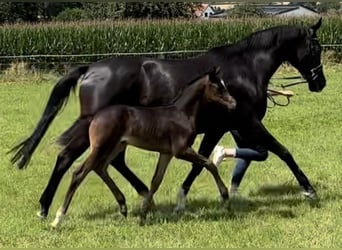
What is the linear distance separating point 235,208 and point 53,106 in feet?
6.97

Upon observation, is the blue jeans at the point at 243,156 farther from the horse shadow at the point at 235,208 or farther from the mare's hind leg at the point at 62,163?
the mare's hind leg at the point at 62,163

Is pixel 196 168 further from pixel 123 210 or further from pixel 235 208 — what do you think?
pixel 123 210

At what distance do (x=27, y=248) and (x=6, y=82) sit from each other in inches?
655

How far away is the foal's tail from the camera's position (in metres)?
6.34

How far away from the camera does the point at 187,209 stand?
21.1 ft

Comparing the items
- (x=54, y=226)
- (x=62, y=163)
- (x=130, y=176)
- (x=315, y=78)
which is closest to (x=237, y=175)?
(x=130, y=176)

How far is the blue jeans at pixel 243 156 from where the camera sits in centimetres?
690

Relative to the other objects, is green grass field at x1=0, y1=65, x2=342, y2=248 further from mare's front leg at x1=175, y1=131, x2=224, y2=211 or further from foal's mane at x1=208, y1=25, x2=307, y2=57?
Answer: foal's mane at x1=208, y1=25, x2=307, y2=57

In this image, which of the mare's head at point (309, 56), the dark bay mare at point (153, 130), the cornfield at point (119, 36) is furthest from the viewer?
the cornfield at point (119, 36)

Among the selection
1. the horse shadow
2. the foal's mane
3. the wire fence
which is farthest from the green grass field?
the wire fence

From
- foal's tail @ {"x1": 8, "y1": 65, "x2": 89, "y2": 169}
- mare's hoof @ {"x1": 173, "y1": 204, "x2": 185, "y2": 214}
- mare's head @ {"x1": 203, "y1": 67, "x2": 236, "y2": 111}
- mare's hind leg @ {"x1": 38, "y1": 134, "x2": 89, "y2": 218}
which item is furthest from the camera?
foal's tail @ {"x1": 8, "y1": 65, "x2": 89, "y2": 169}

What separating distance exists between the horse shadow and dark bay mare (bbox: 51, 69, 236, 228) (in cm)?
28

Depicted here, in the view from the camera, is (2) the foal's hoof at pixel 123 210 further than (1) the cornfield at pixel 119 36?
No

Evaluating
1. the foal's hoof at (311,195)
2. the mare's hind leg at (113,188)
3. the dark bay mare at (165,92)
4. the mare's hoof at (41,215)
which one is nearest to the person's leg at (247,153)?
the dark bay mare at (165,92)
